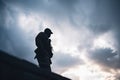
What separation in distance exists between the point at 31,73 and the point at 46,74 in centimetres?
76

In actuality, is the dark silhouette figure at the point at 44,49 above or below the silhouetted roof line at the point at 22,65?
above

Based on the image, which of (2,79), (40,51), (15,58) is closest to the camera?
(2,79)

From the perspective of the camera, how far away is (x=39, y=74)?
7730mm

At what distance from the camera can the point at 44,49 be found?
9.39m

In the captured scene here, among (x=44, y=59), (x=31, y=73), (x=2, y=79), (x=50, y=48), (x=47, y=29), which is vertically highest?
(x=47, y=29)

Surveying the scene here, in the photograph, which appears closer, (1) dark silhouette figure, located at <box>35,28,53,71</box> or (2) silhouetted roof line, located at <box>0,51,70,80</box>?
(2) silhouetted roof line, located at <box>0,51,70,80</box>

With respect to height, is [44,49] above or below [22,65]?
above

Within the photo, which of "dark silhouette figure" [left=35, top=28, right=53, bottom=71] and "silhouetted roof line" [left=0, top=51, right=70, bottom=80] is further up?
"dark silhouette figure" [left=35, top=28, right=53, bottom=71]

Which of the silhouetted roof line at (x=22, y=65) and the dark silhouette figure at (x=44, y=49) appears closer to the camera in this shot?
the silhouetted roof line at (x=22, y=65)

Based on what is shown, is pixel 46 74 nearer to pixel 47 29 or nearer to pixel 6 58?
pixel 6 58

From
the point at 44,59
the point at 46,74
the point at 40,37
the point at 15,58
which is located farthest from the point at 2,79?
the point at 40,37

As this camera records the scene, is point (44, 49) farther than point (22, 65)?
Yes

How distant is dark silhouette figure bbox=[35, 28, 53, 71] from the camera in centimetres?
908

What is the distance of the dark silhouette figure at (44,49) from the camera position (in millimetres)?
9078
